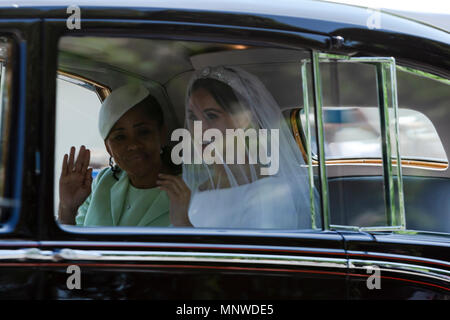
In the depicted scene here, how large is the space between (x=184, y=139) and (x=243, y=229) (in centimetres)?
66

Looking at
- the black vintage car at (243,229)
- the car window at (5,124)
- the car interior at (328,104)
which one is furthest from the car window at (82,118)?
the car window at (5,124)

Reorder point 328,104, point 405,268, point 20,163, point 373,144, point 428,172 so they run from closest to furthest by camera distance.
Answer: point 20,163
point 405,268
point 328,104
point 373,144
point 428,172

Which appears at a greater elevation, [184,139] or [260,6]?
[260,6]

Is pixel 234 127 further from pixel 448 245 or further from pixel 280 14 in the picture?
pixel 448 245

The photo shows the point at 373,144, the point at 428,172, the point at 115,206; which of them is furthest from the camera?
the point at 428,172

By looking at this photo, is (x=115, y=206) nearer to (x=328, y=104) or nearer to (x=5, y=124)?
(x=5, y=124)

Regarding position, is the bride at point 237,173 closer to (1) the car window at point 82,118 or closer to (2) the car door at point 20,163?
(2) the car door at point 20,163

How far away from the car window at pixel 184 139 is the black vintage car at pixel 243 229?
0.07 m

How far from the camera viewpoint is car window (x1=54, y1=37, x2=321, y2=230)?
2287mm

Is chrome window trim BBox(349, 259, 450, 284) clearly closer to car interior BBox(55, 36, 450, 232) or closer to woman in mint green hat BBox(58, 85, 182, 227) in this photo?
car interior BBox(55, 36, 450, 232)

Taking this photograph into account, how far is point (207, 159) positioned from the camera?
2422mm

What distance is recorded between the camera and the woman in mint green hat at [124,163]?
2.79 metres

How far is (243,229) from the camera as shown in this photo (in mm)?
2033

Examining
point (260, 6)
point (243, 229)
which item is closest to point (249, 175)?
point (243, 229)
